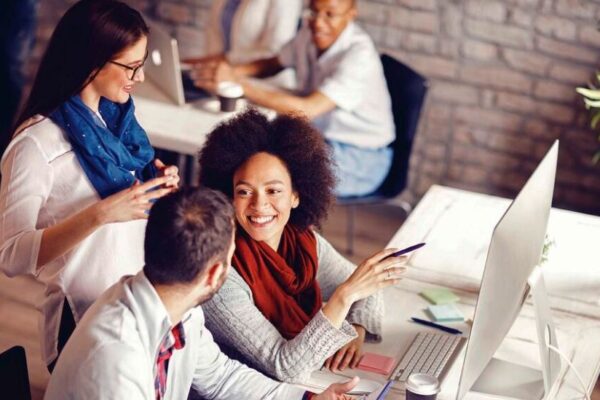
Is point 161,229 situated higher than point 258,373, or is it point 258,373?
point 161,229

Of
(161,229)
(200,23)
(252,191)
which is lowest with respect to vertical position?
(200,23)

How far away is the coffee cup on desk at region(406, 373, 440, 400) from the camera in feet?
7.09

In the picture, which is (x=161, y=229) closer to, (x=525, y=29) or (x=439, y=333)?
(x=439, y=333)

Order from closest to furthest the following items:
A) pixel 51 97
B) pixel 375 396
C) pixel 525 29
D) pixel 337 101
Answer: pixel 375 396 < pixel 51 97 < pixel 337 101 < pixel 525 29

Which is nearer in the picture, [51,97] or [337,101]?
[51,97]

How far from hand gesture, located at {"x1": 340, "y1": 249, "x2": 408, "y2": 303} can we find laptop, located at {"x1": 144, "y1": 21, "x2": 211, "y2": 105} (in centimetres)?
171

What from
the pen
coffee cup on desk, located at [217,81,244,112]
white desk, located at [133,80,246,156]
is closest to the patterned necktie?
the pen

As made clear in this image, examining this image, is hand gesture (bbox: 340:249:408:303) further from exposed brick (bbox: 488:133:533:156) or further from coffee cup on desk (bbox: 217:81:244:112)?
exposed brick (bbox: 488:133:533:156)

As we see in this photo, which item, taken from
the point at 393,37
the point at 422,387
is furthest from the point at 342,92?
the point at 422,387

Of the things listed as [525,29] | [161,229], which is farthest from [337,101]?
[161,229]

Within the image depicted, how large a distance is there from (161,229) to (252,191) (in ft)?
1.92

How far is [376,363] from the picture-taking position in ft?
8.05

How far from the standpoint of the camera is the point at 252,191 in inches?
98.3

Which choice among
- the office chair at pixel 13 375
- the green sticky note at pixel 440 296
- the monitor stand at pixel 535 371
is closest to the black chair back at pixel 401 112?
the green sticky note at pixel 440 296
